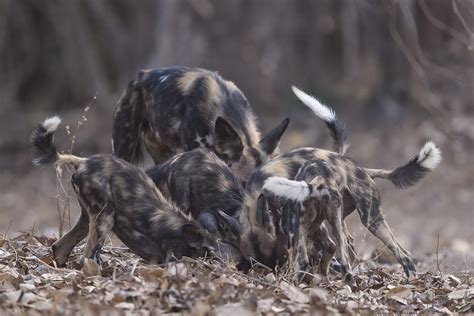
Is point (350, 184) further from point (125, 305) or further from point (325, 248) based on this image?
point (125, 305)

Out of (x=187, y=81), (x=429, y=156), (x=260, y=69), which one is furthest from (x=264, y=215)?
(x=260, y=69)

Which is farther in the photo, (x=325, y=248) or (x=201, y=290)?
(x=325, y=248)

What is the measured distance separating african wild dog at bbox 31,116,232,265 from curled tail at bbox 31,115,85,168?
0.01 m

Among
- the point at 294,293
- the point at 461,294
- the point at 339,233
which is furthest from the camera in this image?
the point at 339,233

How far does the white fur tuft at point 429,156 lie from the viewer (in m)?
6.95

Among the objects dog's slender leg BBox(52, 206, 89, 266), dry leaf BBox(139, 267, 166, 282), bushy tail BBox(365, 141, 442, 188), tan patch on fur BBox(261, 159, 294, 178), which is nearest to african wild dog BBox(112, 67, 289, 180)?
tan patch on fur BBox(261, 159, 294, 178)

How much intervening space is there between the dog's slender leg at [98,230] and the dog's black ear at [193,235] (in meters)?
0.46

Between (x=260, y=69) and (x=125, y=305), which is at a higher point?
(x=125, y=305)

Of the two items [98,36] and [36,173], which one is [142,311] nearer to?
[36,173]

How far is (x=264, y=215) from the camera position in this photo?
6.46 metres

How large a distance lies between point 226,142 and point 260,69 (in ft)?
30.2

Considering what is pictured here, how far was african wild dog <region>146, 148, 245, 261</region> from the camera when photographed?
688 cm

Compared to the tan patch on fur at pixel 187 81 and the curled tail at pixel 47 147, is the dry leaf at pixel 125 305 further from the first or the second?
the tan patch on fur at pixel 187 81

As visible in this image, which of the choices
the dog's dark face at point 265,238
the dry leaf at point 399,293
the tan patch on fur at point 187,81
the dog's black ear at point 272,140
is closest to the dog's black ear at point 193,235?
the dog's dark face at point 265,238
